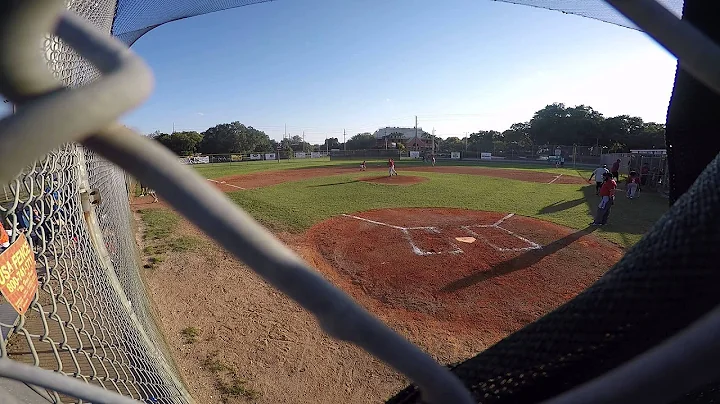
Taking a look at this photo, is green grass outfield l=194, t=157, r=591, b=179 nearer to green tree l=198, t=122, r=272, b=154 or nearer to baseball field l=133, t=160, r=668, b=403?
baseball field l=133, t=160, r=668, b=403

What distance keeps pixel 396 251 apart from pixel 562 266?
109 inches

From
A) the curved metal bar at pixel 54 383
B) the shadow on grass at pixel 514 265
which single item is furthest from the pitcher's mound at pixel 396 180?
the curved metal bar at pixel 54 383

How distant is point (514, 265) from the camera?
20.4 feet

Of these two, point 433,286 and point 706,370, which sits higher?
point 706,370

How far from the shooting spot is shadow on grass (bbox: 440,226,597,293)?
18.2 ft

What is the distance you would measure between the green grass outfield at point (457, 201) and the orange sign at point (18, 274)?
24.1 feet

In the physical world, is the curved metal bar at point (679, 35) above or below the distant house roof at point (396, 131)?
below

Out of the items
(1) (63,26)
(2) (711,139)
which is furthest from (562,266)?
(1) (63,26)

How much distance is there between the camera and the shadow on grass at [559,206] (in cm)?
1063

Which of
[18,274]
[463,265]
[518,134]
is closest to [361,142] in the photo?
[518,134]

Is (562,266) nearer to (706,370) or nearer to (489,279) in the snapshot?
(489,279)

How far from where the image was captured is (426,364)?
402 millimetres

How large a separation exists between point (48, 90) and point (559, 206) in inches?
502

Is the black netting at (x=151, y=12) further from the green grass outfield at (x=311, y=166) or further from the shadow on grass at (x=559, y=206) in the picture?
the green grass outfield at (x=311, y=166)
